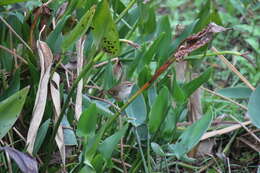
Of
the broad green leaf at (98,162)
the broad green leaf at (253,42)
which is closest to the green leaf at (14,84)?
the broad green leaf at (98,162)

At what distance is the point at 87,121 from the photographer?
892 millimetres

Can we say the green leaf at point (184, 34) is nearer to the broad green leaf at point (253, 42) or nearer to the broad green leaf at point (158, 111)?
the broad green leaf at point (158, 111)

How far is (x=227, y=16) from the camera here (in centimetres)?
248

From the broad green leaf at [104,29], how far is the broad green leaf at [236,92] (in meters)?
0.39

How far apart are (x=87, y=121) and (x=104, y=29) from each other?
159 mm

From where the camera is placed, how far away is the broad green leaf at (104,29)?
83 cm

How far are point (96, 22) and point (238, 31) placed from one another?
170 centimetres

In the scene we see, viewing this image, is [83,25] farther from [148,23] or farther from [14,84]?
[148,23]

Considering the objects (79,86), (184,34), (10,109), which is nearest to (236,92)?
(184,34)

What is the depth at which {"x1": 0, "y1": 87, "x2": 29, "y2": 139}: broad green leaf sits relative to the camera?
819 mm

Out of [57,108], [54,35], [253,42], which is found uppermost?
[54,35]

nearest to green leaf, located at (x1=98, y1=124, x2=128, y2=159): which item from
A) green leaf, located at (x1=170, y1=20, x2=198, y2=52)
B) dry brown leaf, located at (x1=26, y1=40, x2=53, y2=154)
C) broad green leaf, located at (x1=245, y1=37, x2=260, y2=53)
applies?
dry brown leaf, located at (x1=26, y1=40, x2=53, y2=154)

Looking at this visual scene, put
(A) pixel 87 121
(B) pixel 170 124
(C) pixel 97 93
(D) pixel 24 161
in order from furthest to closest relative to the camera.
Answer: (C) pixel 97 93
(B) pixel 170 124
(A) pixel 87 121
(D) pixel 24 161

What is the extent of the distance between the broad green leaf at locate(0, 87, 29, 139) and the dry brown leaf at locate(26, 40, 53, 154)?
6 cm
